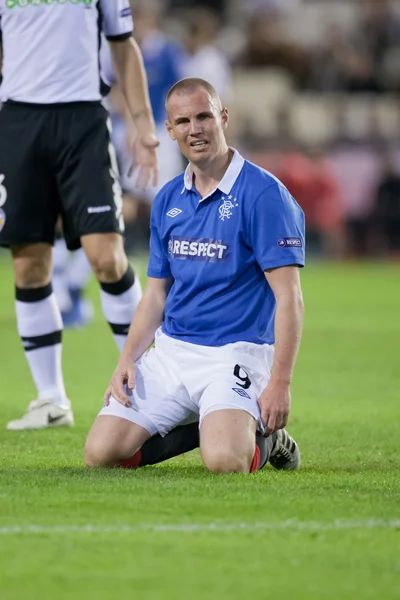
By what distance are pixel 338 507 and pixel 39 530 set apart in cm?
96

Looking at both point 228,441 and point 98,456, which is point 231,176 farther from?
point 98,456

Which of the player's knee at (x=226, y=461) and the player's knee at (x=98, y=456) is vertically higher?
the player's knee at (x=226, y=461)

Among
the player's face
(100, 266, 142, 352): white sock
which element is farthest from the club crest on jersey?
(100, 266, 142, 352): white sock

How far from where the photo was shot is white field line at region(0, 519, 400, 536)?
3.77 metres

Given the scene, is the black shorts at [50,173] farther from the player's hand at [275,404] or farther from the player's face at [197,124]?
the player's hand at [275,404]

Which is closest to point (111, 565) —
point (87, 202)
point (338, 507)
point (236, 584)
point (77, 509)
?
point (236, 584)

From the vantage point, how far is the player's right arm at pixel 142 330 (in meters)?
5.12

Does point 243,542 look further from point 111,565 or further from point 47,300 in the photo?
point 47,300

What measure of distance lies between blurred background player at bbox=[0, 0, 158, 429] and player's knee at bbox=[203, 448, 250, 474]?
1.62 metres

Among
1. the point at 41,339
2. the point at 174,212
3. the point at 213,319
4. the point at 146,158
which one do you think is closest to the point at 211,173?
the point at 174,212

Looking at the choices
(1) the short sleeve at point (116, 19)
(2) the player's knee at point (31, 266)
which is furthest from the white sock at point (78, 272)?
(1) the short sleeve at point (116, 19)

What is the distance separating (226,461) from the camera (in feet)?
15.6

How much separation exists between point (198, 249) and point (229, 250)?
139 millimetres

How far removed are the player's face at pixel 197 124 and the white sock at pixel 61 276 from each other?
202 inches
